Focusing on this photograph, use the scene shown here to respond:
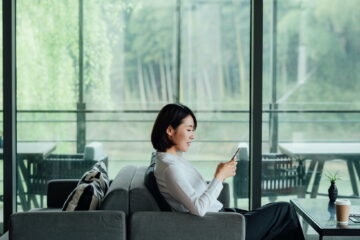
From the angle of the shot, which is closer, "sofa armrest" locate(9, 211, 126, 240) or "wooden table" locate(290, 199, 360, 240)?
"sofa armrest" locate(9, 211, 126, 240)

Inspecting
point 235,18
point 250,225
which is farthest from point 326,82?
point 250,225

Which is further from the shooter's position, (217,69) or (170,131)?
(217,69)

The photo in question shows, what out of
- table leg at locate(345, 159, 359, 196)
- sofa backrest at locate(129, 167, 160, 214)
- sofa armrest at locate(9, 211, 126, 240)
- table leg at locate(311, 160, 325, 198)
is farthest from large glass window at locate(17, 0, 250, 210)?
sofa armrest at locate(9, 211, 126, 240)

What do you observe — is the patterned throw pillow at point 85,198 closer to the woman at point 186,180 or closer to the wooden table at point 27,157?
the woman at point 186,180

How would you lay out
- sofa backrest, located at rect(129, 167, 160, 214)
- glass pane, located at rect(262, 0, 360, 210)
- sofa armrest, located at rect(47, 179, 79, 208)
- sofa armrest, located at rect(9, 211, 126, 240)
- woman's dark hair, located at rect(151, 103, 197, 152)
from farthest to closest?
1. glass pane, located at rect(262, 0, 360, 210)
2. sofa armrest, located at rect(47, 179, 79, 208)
3. woman's dark hair, located at rect(151, 103, 197, 152)
4. sofa backrest, located at rect(129, 167, 160, 214)
5. sofa armrest, located at rect(9, 211, 126, 240)

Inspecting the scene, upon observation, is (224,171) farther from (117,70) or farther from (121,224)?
(117,70)

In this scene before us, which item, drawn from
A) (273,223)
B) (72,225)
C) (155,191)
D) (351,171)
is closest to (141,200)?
(155,191)

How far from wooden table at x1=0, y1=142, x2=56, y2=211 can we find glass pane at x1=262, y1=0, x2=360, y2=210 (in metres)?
1.65

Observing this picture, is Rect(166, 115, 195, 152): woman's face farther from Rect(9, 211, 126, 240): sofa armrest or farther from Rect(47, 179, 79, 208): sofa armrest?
Rect(47, 179, 79, 208): sofa armrest

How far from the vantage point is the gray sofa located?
2.91m

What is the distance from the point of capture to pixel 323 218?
3.49 m

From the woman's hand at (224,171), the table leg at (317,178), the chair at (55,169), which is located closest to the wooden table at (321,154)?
the table leg at (317,178)

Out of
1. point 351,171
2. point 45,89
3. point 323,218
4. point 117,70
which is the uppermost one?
point 117,70

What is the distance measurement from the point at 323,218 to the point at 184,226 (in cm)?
96
